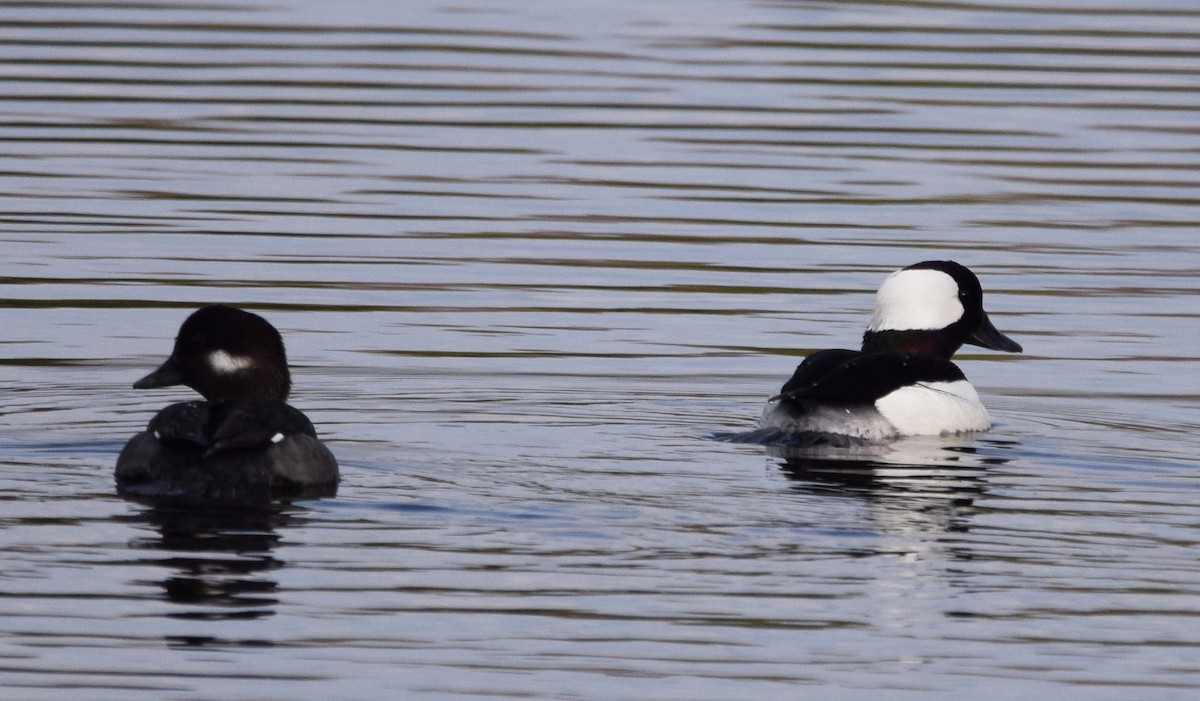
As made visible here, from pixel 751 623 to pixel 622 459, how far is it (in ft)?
8.25

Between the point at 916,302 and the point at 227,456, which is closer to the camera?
the point at 227,456

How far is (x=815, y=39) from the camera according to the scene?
23.9 m

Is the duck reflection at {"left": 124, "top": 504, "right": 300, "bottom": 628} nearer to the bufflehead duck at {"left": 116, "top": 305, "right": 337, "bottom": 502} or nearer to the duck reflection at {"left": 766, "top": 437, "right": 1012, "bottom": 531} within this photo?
the bufflehead duck at {"left": 116, "top": 305, "right": 337, "bottom": 502}

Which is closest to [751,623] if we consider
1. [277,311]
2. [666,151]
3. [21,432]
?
[21,432]

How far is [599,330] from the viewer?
13031 millimetres

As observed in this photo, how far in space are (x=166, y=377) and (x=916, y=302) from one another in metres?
3.89

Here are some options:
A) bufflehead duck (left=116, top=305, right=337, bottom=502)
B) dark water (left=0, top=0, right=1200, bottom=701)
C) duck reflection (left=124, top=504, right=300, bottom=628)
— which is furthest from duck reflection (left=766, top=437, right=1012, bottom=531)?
duck reflection (left=124, top=504, right=300, bottom=628)

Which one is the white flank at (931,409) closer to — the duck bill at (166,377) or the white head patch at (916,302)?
the white head patch at (916,302)

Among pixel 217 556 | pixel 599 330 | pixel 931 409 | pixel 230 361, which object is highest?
pixel 230 361

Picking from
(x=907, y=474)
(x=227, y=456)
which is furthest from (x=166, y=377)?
(x=907, y=474)

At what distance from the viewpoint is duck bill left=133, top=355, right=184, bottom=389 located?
9.41m

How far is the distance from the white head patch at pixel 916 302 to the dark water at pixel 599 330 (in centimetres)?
54

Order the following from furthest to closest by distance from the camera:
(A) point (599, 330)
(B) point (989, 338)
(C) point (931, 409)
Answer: (A) point (599, 330), (B) point (989, 338), (C) point (931, 409)

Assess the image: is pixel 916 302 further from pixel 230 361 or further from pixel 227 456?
pixel 227 456
